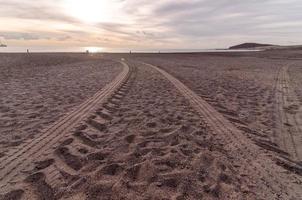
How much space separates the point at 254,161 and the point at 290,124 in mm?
3624

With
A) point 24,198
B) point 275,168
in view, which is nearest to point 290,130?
point 275,168

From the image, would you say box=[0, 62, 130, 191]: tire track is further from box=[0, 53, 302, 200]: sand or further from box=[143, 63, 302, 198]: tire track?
box=[143, 63, 302, 198]: tire track

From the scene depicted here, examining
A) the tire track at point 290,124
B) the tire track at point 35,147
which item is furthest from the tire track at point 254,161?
the tire track at point 35,147

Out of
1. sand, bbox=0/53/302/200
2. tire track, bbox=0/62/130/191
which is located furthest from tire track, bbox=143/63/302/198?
tire track, bbox=0/62/130/191

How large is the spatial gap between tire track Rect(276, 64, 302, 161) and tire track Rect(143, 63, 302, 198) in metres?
0.84

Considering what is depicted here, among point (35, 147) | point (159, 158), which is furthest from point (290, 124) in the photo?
point (35, 147)

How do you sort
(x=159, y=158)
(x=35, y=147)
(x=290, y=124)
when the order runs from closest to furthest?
(x=159, y=158) < (x=35, y=147) < (x=290, y=124)

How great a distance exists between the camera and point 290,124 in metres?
8.77

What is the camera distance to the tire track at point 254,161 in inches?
→ 191

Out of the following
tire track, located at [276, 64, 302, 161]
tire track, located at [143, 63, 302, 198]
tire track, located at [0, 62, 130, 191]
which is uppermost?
tire track, located at [0, 62, 130, 191]

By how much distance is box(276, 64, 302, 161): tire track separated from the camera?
678 centimetres

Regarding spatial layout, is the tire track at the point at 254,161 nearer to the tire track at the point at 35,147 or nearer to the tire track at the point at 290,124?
the tire track at the point at 290,124

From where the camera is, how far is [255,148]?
21.5 ft

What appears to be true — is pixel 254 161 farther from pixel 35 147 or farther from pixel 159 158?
pixel 35 147
